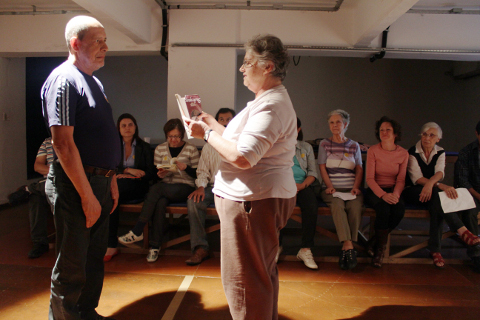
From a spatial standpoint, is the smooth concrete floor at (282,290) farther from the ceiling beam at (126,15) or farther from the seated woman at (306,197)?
the ceiling beam at (126,15)

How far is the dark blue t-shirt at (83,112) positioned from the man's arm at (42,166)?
198 cm

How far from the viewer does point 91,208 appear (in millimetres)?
1576

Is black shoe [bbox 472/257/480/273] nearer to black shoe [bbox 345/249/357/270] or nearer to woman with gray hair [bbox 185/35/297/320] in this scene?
black shoe [bbox 345/249/357/270]

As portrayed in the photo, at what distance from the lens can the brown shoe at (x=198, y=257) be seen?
2.93 metres

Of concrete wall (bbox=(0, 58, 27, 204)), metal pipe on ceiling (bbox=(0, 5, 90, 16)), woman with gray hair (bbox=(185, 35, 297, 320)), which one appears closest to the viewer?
woman with gray hair (bbox=(185, 35, 297, 320))

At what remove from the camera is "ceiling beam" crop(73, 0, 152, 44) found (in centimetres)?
308

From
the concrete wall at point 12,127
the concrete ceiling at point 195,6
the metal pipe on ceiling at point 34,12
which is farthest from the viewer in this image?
the concrete wall at point 12,127

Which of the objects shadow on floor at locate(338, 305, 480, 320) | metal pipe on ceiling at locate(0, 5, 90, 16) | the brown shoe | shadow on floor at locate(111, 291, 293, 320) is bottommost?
shadow on floor at locate(111, 291, 293, 320)

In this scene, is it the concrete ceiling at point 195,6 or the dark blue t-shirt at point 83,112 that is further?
the concrete ceiling at point 195,6

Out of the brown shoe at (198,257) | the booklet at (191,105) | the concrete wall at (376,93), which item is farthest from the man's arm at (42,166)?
the concrete wall at (376,93)

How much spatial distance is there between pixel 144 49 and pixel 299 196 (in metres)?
2.78

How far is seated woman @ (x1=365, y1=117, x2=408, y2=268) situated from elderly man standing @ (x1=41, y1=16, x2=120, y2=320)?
2.49 metres

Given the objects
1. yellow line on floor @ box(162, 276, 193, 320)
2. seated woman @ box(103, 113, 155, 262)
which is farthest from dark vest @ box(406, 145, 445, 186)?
seated woman @ box(103, 113, 155, 262)

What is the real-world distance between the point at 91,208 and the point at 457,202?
3128mm
